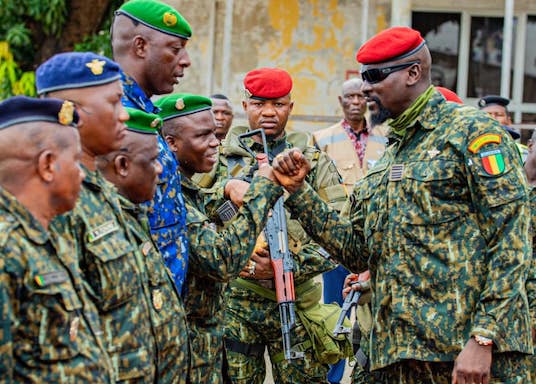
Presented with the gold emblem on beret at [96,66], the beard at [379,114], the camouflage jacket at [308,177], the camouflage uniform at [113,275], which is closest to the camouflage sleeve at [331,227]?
the beard at [379,114]

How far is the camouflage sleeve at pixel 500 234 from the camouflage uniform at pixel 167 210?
51.9 inches

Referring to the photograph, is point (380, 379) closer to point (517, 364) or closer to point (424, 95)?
point (517, 364)

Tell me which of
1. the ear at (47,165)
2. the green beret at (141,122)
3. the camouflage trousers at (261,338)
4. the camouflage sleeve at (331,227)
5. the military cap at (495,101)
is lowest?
the camouflage trousers at (261,338)

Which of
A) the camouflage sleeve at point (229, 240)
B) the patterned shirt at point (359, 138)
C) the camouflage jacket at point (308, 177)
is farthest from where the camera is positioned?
the patterned shirt at point (359, 138)

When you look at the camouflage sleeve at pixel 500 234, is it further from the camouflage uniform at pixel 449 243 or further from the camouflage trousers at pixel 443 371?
the camouflage trousers at pixel 443 371

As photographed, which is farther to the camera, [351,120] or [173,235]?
[351,120]

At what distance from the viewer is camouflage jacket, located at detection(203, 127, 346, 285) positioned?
589 centimetres

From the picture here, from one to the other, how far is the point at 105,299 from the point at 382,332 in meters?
1.57

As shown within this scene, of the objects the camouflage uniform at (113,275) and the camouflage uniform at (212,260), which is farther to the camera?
the camouflage uniform at (212,260)

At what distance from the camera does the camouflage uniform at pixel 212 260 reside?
4.21m

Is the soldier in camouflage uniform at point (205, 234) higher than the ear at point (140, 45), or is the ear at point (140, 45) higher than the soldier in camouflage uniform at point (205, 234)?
the ear at point (140, 45)

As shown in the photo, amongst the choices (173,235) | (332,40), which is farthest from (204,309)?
(332,40)

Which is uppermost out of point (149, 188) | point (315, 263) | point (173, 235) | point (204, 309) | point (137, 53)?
point (137, 53)

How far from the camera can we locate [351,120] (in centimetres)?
878
